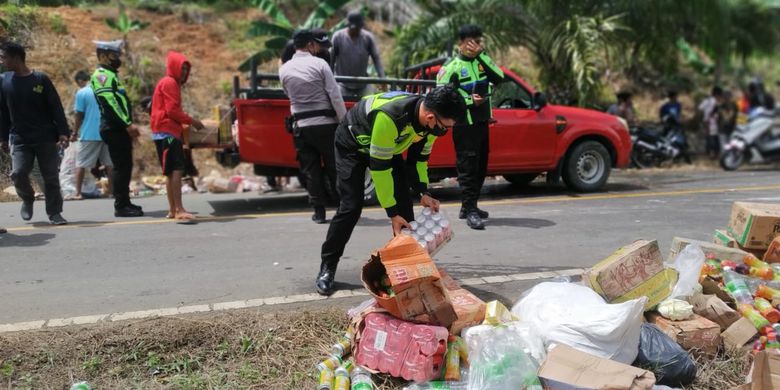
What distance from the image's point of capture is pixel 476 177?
6.95 metres

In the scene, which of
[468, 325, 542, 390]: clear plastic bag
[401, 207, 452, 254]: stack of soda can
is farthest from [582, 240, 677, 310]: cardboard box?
[401, 207, 452, 254]: stack of soda can

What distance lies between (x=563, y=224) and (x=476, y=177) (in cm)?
115

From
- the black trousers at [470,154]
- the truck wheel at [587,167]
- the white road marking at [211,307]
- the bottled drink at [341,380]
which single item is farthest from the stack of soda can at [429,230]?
the truck wheel at [587,167]

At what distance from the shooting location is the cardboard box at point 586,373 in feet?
11.1

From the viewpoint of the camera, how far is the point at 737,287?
4.60 metres

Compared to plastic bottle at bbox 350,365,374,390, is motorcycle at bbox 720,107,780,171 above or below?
above

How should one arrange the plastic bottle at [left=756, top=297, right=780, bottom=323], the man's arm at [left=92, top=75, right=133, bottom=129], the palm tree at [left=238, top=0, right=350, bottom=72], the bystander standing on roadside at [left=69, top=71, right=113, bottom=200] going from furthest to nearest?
the palm tree at [left=238, top=0, right=350, bottom=72], the bystander standing on roadside at [left=69, top=71, right=113, bottom=200], the man's arm at [left=92, top=75, right=133, bottom=129], the plastic bottle at [left=756, top=297, right=780, bottom=323]

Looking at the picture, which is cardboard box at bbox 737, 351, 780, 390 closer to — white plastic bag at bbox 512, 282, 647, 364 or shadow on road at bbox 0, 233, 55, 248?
white plastic bag at bbox 512, 282, 647, 364

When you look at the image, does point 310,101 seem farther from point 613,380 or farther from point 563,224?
point 613,380

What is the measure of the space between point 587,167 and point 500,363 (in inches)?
262

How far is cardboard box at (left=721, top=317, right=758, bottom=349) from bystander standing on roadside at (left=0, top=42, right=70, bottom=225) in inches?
256

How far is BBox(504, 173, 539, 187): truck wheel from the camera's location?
402 inches

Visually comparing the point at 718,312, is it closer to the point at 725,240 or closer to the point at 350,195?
the point at 725,240

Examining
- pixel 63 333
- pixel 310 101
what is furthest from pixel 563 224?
pixel 63 333
